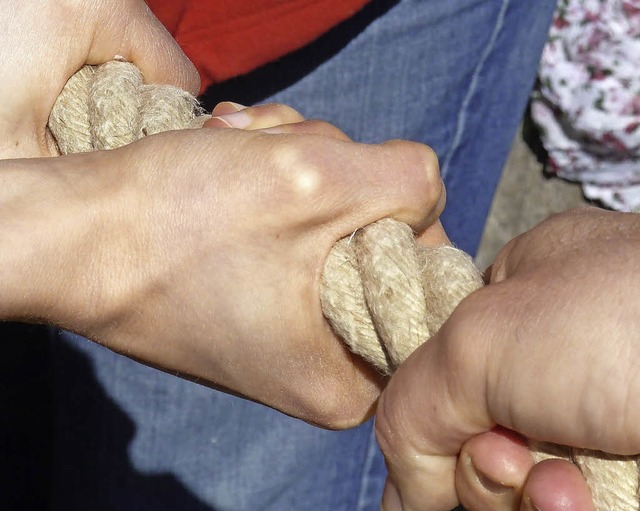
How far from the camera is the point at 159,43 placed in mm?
1043

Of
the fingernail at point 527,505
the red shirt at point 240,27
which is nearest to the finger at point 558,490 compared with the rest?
the fingernail at point 527,505

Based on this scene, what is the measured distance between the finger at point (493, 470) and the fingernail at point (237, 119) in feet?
1.34

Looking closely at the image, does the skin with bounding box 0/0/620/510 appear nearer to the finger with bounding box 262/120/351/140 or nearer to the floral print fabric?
the finger with bounding box 262/120/351/140

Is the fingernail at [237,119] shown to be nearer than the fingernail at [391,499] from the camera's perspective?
No

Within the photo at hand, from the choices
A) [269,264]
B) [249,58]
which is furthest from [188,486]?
[269,264]

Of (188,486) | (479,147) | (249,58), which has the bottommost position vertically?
(188,486)

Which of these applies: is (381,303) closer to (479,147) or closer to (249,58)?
(249,58)

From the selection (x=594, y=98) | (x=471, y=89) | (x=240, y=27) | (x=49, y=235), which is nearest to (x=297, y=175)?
(x=49, y=235)

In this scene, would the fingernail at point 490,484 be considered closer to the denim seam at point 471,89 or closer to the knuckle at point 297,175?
the knuckle at point 297,175

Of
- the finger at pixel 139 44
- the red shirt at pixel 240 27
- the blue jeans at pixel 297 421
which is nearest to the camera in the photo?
the finger at pixel 139 44

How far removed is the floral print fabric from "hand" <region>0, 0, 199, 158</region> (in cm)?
152

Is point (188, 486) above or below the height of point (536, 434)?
below

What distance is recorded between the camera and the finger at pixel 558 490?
0.66m

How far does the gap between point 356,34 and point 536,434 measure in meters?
0.96
